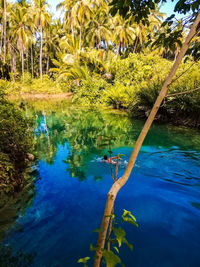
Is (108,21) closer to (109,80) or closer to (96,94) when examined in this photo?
(109,80)

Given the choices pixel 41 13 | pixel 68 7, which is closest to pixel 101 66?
pixel 68 7

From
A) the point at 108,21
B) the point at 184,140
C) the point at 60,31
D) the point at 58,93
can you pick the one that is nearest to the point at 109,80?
the point at 58,93

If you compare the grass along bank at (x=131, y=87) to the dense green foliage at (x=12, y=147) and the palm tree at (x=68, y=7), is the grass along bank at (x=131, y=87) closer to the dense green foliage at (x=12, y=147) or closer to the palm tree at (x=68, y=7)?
the dense green foliage at (x=12, y=147)

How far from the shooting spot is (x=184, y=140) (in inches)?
313

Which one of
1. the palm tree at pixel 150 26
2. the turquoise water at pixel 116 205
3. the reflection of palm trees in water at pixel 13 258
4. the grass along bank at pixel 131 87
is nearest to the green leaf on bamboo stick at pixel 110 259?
the turquoise water at pixel 116 205

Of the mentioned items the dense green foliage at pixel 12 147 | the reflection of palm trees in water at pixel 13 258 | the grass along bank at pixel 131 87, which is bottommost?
the reflection of palm trees in water at pixel 13 258

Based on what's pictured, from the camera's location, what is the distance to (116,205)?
3.78 meters

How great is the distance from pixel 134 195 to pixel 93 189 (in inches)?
36.9

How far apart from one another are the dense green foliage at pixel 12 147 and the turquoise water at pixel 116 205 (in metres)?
0.52

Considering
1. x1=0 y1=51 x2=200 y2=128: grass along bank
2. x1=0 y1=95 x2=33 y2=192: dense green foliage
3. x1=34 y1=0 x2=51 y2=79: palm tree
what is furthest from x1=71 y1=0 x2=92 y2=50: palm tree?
x1=0 y1=95 x2=33 y2=192: dense green foliage

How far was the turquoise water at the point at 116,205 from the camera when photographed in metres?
2.65

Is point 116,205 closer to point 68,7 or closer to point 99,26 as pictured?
point 68,7

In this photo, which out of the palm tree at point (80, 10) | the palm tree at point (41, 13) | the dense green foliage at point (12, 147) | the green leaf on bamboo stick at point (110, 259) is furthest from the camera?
the palm tree at point (41, 13)

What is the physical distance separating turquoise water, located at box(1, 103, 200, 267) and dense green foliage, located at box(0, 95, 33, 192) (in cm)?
52
